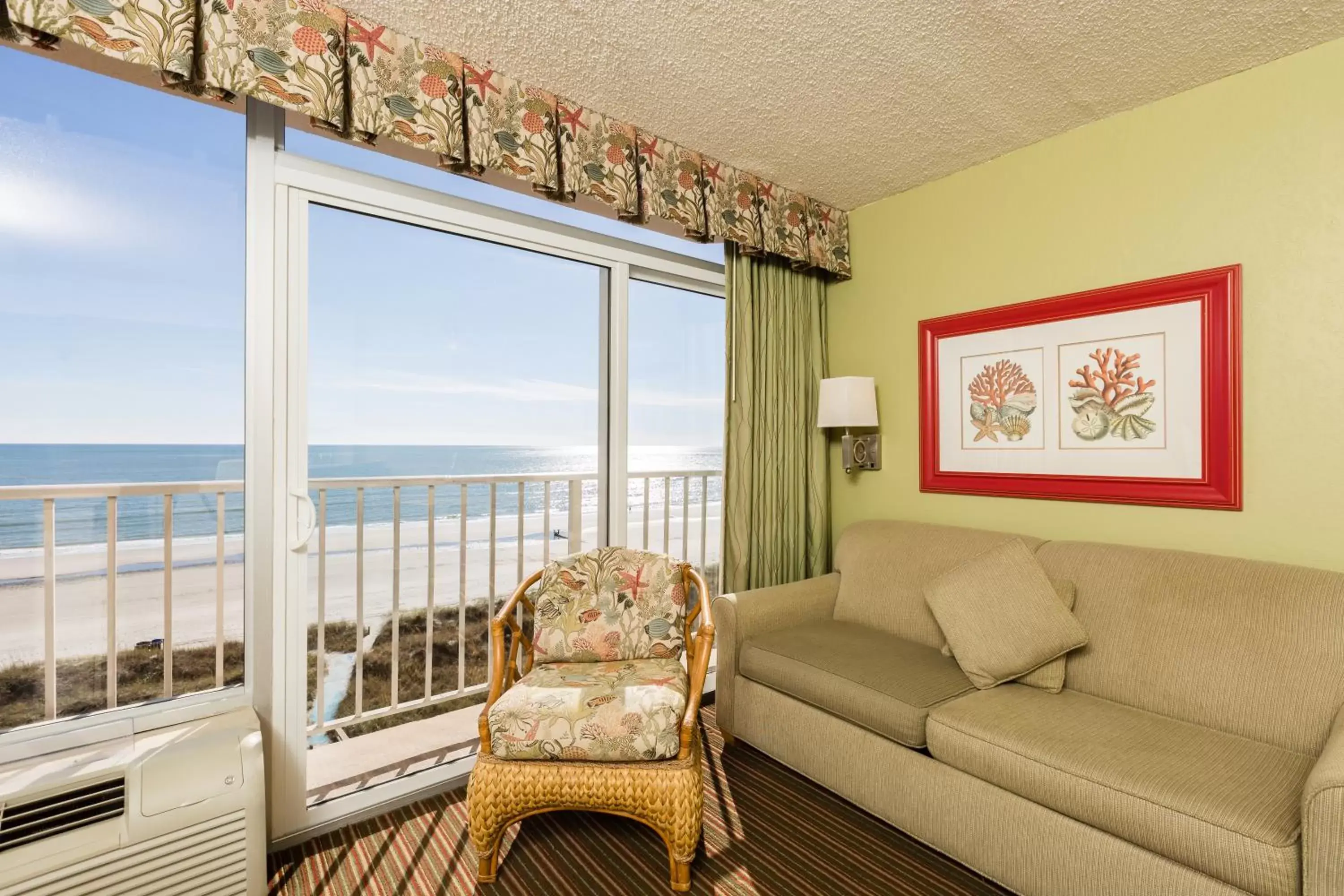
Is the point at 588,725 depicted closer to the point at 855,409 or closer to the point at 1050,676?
the point at 1050,676

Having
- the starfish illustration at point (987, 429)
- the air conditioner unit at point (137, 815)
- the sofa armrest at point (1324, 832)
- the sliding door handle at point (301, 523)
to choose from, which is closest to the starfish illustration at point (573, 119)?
the sliding door handle at point (301, 523)

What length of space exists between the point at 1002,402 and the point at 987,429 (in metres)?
0.14

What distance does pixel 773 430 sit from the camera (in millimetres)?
3154

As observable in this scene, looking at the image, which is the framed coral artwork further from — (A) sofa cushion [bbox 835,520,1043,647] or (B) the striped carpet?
(B) the striped carpet

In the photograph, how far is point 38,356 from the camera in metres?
1.67

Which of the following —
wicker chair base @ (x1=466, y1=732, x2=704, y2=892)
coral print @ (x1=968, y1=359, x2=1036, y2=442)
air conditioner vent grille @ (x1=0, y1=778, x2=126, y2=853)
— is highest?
coral print @ (x1=968, y1=359, x2=1036, y2=442)

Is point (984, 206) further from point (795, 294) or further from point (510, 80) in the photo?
point (510, 80)

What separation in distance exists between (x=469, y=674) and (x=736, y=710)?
1.42 metres

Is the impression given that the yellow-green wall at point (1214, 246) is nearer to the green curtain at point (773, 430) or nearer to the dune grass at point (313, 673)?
the green curtain at point (773, 430)

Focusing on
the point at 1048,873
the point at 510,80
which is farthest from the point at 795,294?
the point at 1048,873

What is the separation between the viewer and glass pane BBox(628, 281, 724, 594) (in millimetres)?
3191

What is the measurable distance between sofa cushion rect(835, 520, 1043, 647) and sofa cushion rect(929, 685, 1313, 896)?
0.58 m

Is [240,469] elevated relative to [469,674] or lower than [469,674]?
elevated

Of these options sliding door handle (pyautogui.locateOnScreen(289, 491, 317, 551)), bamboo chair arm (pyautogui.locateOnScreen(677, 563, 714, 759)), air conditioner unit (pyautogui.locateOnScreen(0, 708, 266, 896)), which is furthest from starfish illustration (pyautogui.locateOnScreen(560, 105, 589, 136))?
air conditioner unit (pyautogui.locateOnScreen(0, 708, 266, 896))
